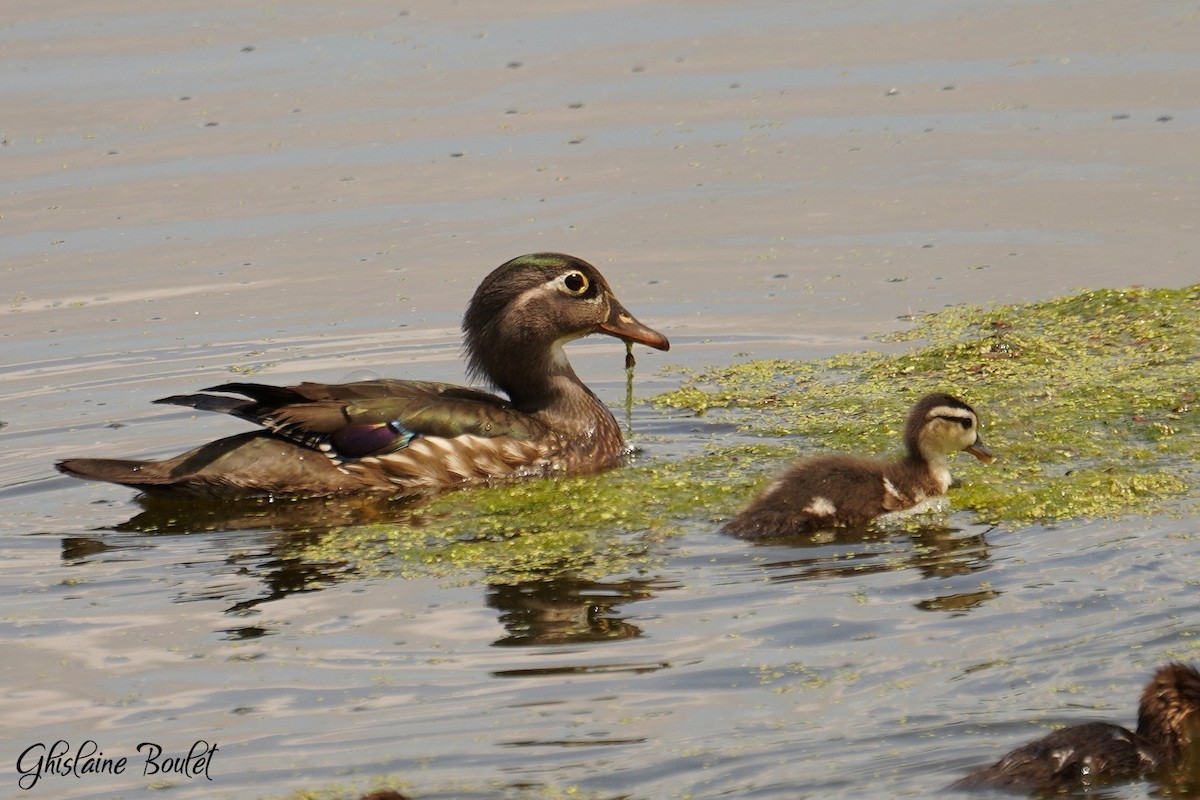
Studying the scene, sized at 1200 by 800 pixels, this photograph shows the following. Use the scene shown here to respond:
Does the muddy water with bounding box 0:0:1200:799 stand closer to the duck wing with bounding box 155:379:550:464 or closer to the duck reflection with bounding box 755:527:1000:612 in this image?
the duck reflection with bounding box 755:527:1000:612

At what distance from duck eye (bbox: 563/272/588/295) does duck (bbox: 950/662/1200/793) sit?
515 cm

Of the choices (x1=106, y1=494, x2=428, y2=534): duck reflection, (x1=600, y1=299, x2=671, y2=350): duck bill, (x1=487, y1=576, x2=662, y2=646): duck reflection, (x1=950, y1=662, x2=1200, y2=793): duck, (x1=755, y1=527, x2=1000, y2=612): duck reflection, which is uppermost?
(x1=600, y1=299, x2=671, y2=350): duck bill

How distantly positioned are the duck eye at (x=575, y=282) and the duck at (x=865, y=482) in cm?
227

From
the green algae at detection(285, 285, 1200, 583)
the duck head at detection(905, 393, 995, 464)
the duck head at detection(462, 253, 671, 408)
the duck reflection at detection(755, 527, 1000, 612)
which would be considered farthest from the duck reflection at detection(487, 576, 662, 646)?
the duck head at detection(462, 253, 671, 408)

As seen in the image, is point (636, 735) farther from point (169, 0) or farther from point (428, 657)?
point (169, 0)

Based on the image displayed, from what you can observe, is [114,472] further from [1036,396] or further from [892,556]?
[1036,396]


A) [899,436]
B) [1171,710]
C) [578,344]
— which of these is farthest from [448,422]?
[1171,710]

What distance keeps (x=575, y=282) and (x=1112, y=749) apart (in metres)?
5.52

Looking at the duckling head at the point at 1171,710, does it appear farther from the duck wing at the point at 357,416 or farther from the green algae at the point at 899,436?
the duck wing at the point at 357,416

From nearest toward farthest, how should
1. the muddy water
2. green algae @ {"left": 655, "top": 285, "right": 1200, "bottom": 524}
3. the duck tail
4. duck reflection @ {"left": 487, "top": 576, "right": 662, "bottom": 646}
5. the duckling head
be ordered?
the duckling head < the muddy water < duck reflection @ {"left": 487, "top": 576, "right": 662, "bottom": 646} < green algae @ {"left": 655, "top": 285, "right": 1200, "bottom": 524} < the duck tail

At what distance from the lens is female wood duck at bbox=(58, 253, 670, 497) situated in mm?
10219

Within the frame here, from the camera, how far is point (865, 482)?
9.07m

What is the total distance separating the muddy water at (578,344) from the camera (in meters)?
6.82

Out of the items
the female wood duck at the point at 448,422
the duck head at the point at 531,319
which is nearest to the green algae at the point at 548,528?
the female wood duck at the point at 448,422
